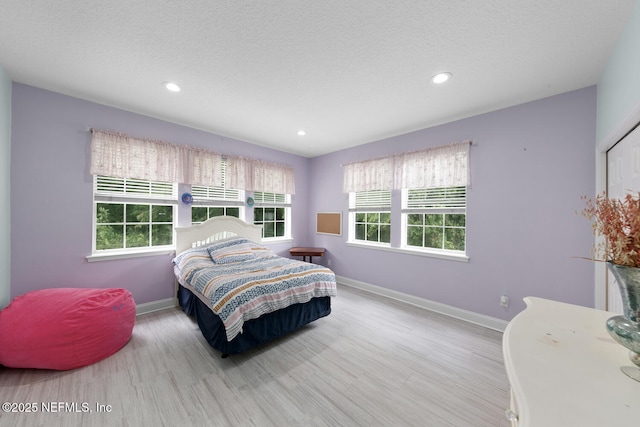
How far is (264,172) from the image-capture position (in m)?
4.27

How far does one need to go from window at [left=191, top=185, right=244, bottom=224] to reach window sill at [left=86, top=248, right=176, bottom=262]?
553 mm

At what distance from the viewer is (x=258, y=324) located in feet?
7.36

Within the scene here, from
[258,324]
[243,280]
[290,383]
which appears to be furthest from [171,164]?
[290,383]

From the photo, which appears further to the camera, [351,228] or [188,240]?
[351,228]

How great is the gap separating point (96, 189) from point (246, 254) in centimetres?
194

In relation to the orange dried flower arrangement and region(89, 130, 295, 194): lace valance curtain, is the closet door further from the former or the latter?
region(89, 130, 295, 194): lace valance curtain

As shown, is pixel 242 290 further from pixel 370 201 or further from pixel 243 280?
pixel 370 201

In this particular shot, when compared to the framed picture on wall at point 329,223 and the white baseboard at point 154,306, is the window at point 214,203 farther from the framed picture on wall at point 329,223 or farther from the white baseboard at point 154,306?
the framed picture on wall at point 329,223

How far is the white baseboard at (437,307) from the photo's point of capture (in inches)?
109

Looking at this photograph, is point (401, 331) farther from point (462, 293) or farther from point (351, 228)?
point (351, 228)

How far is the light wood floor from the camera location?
1.56 metres

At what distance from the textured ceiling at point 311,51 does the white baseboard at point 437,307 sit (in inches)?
98.7

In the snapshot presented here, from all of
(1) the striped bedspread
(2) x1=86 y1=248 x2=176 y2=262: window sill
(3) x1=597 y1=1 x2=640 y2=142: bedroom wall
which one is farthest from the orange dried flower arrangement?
(2) x1=86 y1=248 x2=176 y2=262: window sill

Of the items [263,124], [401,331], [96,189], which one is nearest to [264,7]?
[263,124]
